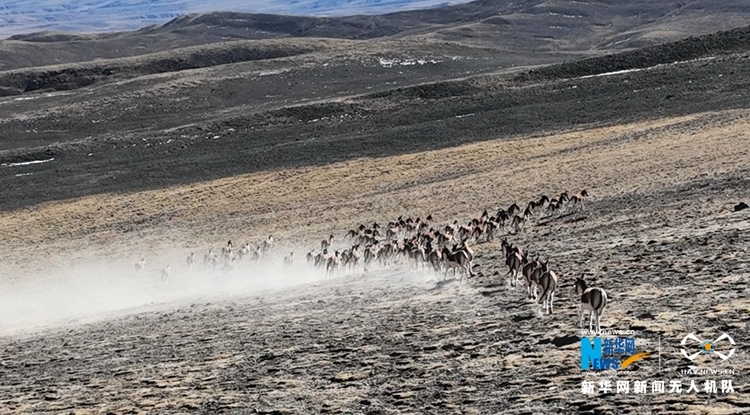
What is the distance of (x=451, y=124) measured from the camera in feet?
169

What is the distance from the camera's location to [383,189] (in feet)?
125

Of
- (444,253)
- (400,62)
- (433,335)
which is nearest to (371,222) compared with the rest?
(444,253)

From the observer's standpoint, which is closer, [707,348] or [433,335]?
[707,348]

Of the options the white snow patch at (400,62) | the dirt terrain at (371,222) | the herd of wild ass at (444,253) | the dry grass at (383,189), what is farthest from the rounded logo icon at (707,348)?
the white snow patch at (400,62)

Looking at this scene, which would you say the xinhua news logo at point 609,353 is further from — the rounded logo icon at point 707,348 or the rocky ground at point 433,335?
the rounded logo icon at point 707,348

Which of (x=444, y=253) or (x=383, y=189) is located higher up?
(x=444, y=253)

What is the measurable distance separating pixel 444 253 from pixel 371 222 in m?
13.8

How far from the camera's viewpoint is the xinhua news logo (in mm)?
10430

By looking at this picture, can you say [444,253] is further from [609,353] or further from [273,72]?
[273,72]

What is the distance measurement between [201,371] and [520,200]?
19.0m

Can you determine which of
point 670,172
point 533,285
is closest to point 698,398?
point 533,285

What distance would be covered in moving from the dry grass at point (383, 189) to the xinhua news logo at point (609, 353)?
1615cm

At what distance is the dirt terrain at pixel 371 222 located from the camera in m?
11.7

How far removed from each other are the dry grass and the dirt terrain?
0.55 feet
